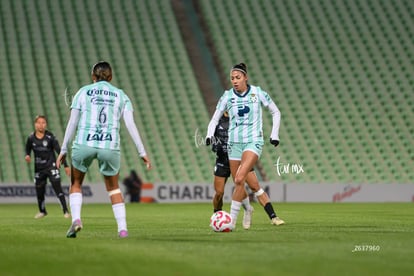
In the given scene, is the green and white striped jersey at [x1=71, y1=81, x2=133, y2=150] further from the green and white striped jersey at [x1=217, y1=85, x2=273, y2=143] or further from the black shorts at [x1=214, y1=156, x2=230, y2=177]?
the black shorts at [x1=214, y1=156, x2=230, y2=177]

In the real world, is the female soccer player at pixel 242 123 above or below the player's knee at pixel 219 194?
above

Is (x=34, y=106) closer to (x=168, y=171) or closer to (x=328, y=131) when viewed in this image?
(x=168, y=171)

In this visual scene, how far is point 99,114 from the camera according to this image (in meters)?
9.51

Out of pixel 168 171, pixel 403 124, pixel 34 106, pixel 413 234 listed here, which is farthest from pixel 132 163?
pixel 413 234

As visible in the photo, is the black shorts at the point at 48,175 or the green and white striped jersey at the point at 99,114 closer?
the green and white striped jersey at the point at 99,114

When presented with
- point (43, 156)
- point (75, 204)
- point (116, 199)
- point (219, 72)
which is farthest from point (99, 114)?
point (219, 72)

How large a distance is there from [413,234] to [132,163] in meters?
17.5

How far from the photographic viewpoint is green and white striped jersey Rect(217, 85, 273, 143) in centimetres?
1146

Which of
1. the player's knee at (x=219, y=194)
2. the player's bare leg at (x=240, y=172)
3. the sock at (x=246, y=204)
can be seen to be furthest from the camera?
the player's knee at (x=219, y=194)

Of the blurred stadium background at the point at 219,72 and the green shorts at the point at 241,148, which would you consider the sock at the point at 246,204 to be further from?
the blurred stadium background at the point at 219,72

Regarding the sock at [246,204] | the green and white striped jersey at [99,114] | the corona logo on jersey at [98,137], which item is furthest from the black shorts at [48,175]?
the corona logo on jersey at [98,137]

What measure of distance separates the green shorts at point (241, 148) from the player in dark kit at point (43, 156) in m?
5.79

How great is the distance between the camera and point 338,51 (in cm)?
3269

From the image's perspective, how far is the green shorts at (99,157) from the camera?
371 inches
